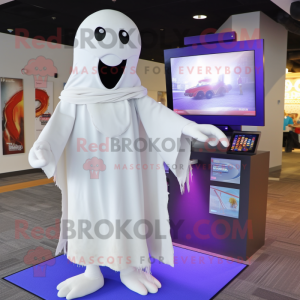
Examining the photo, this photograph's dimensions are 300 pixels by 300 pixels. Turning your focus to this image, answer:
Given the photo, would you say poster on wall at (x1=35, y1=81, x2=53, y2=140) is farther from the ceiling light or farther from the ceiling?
the ceiling light

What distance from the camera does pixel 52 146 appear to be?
182 cm

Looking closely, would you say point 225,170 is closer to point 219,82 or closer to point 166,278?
point 219,82

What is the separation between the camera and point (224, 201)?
259cm

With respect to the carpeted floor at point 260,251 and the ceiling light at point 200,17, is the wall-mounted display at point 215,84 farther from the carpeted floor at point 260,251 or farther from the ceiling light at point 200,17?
the ceiling light at point 200,17

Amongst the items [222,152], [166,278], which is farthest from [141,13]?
[166,278]

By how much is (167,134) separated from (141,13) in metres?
3.79

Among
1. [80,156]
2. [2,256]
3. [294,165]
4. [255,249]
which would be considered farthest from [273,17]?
[2,256]

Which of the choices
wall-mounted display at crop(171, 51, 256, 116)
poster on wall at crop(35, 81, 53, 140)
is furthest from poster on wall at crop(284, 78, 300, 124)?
wall-mounted display at crop(171, 51, 256, 116)

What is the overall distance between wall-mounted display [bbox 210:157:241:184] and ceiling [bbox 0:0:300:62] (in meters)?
2.96

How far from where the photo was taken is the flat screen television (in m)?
2.52

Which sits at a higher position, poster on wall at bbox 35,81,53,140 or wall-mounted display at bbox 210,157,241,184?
poster on wall at bbox 35,81,53,140

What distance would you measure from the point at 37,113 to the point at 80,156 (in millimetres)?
4890

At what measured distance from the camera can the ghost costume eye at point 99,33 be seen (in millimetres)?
1888

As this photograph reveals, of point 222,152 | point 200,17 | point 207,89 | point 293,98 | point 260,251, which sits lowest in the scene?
point 260,251
